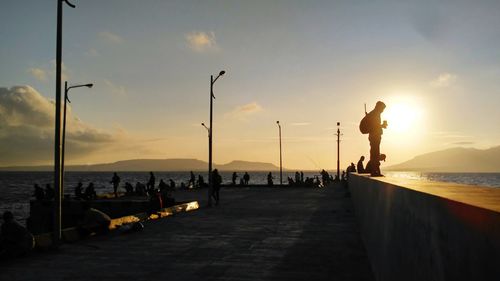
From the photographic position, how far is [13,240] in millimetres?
11922

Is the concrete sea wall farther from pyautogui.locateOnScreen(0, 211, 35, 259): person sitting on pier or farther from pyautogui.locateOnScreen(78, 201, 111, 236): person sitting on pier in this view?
pyautogui.locateOnScreen(78, 201, 111, 236): person sitting on pier

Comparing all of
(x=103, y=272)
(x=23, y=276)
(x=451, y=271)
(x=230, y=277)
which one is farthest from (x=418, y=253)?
(x=23, y=276)

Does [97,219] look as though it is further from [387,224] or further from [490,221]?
[490,221]

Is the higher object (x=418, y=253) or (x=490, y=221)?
(x=490, y=221)

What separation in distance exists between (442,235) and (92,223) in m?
13.8

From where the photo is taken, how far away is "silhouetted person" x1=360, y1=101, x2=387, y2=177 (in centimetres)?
1379

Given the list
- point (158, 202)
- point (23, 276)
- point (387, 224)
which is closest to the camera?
point (387, 224)

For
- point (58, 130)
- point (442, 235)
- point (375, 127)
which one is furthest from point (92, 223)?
point (442, 235)

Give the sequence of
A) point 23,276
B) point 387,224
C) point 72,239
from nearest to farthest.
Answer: point 387,224, point 23,276, point 72,239

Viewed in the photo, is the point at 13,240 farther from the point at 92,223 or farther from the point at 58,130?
the point at 92,223

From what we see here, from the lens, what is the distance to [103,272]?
10.4 meters

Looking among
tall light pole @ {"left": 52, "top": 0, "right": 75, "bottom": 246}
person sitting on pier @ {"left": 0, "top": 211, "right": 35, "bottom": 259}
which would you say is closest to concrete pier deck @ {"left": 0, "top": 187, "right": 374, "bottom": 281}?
person sitting on pier @ {"left": 0, "top": 211, "right": 35, "bottom": 259}

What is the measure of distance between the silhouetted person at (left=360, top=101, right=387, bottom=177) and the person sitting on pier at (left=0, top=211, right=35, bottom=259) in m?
8.94

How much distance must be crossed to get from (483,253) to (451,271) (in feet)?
2.38
